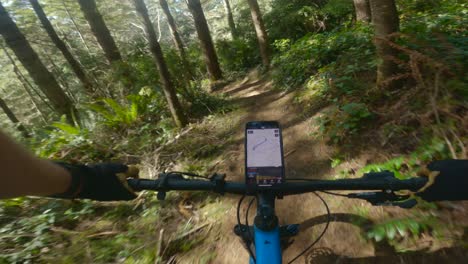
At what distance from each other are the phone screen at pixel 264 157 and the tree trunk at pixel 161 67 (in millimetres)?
4661

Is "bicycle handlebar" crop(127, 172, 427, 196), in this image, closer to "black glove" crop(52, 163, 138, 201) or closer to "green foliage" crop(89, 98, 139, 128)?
"black glove" crop(52, 163, 138, 201)

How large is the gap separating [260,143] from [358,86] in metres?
3.82

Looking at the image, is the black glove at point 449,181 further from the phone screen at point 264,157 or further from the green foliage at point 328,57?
the green foliage at point 328,57

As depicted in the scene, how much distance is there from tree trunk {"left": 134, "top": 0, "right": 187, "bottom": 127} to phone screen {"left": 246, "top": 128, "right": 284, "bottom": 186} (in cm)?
466

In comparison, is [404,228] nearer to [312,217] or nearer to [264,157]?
[312,217]

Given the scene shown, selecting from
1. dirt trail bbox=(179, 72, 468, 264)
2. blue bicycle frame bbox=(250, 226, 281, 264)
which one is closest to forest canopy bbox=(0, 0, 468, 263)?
dirt trail bbox=(179, 72, 468, 264)

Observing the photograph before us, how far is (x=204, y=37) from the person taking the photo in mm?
11406

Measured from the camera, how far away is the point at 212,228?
3143mm

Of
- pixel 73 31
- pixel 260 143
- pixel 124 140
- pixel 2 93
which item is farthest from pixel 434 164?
pixel 2 93

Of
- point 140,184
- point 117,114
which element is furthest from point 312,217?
point 117,114

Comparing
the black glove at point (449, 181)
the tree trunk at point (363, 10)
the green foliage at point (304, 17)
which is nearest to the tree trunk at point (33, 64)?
the black glove at point (449, 181)

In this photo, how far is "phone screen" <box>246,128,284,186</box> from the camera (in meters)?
1.40

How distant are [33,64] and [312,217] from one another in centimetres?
756

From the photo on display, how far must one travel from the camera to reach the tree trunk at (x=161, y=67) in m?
5.02
